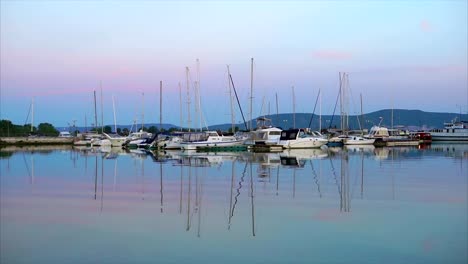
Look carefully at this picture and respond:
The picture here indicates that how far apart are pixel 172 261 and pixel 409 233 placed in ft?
17.3

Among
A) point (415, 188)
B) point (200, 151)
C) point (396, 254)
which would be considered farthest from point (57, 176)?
point (200, 151)

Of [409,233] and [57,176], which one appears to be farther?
[57,176]

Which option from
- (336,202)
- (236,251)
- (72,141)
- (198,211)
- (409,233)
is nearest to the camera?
(236,251)

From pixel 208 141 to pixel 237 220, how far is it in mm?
38258

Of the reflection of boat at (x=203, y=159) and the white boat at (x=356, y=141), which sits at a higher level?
the white boat at (x=356, y=141)

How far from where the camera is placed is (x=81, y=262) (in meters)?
9.76

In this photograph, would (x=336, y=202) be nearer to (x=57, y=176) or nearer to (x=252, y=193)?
(x=252, y=193)

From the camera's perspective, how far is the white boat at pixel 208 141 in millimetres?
51684

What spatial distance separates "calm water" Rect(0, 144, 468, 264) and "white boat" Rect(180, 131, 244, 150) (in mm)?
26979

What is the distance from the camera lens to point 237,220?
1381cm

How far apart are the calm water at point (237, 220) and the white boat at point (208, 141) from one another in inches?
1062

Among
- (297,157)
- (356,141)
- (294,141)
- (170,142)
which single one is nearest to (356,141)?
(356,141)

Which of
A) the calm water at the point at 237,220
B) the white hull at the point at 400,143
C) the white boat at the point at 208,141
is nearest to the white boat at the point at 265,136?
the white boat at the point at 208,141

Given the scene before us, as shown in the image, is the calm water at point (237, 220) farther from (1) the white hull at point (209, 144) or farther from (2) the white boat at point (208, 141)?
(2) the white boat at point (208, 141)
